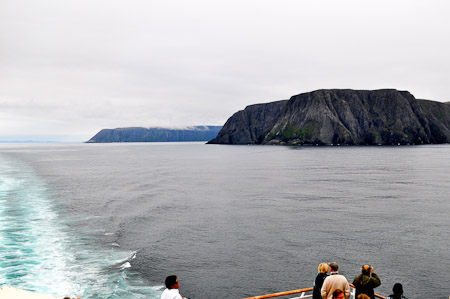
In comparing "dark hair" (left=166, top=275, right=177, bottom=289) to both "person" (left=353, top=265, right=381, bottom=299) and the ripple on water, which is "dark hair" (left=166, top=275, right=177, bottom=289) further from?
the ripple on water

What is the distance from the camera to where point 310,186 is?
2514 inches


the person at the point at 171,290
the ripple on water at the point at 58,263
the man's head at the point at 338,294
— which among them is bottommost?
the ripple on water at the point at 58,263

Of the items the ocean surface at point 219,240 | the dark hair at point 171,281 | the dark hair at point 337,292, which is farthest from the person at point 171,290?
the ocean surface at point 219,240

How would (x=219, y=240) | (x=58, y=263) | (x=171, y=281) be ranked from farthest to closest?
(x=219, y=240)
(x=58, y=263)
(x=171, y=281)

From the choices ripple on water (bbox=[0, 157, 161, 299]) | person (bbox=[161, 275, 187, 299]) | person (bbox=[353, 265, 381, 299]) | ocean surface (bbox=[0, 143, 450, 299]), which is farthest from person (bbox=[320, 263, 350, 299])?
ripple on water (bbox=[0, 157, 161, 299])

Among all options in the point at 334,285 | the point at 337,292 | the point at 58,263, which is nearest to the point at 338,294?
the point at 337,292

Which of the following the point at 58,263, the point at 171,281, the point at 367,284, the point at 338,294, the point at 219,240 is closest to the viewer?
the point at 171,281

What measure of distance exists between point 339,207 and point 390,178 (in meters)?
38.7

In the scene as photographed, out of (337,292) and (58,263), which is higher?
(337,292)

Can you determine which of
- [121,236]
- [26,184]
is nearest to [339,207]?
[121,236]

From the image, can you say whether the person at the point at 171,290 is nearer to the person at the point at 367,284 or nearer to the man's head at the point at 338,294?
the man's head at the point at 338,294

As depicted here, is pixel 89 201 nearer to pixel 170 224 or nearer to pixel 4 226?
pixel 4 226

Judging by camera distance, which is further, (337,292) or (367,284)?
(367,284)

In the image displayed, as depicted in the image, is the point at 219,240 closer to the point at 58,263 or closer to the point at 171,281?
the point at 58,263
